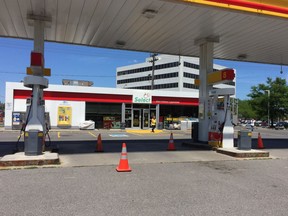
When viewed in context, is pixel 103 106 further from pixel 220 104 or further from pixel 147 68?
pixel 147 68

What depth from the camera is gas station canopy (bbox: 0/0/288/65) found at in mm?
10609

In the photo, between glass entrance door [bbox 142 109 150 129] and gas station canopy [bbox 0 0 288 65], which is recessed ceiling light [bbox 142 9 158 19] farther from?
glass entrance door [bbox 142 109 150 129]

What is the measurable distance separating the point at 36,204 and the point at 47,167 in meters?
3.73

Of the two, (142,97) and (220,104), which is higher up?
(142,97)

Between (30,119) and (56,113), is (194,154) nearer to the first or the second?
(30,119)

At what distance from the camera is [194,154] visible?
1278 centimetres

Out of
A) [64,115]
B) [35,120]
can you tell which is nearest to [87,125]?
[64,115]

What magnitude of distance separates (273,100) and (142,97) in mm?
29321

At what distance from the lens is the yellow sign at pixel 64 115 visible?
31.1 meters

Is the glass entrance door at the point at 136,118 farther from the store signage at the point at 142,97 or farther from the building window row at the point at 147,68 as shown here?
the building window row at the point at 147,68

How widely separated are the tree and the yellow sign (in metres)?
36.0

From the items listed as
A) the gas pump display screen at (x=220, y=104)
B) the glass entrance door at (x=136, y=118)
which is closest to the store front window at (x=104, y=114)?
the glass entrance door at (x=136, y=118)

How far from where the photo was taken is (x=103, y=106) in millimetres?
33312

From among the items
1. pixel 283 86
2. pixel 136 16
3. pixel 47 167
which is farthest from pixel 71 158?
pixel 283 86
